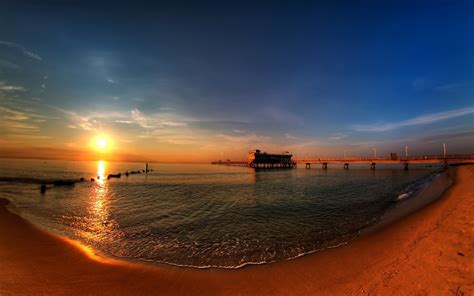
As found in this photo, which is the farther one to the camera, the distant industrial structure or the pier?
the distant industrial structure

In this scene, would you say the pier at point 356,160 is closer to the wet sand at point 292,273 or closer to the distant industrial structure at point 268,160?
the distant industrial structure at point 268,160

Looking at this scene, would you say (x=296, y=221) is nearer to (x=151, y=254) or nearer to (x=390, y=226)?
(x=390, y=226)

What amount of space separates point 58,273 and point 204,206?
500 inches

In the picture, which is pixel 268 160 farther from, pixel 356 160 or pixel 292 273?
pixel 292 273

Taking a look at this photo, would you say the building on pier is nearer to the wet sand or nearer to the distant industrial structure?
the distant industrial structure

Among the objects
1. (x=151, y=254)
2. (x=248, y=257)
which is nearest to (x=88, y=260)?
(x=151, y=254)

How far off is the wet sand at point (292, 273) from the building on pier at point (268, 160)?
12109cm

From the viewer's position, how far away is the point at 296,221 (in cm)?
1371

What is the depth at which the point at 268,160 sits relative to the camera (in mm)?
133375

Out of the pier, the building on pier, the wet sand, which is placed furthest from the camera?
the building on pier

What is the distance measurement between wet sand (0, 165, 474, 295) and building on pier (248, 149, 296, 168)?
121 meters

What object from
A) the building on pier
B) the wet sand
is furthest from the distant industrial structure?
the wet sand

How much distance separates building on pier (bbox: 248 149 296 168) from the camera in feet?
427

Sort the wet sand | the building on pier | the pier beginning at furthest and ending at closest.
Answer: the building on pier → the pier → the wet sand
